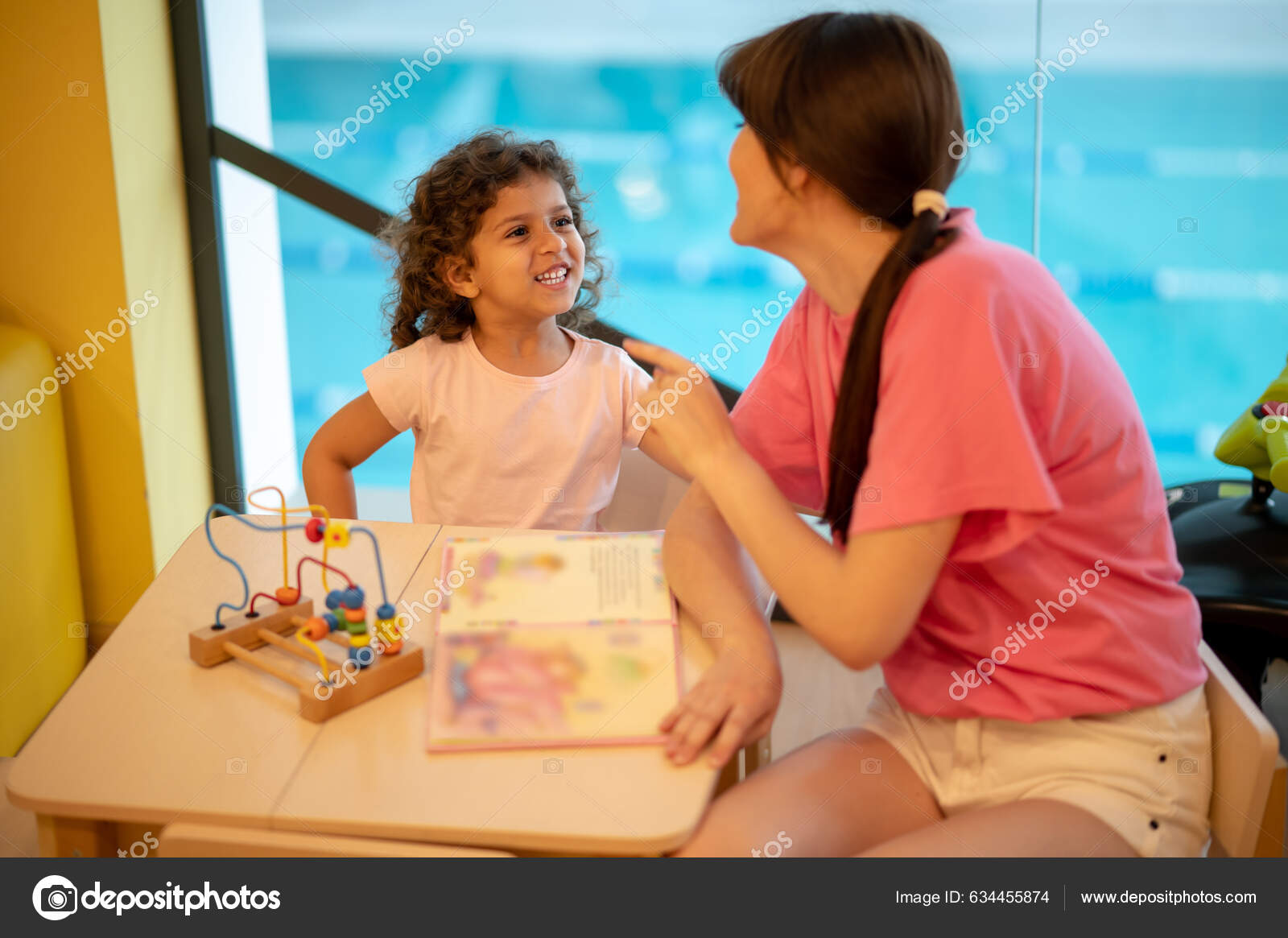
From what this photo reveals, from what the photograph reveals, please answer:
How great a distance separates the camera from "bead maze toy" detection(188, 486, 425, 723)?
3.79ft

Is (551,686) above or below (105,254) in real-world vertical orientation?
below

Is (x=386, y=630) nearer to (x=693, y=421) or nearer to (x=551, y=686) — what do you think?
(x=551, y=686)

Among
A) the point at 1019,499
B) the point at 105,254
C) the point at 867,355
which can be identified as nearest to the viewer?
the point at 1019,499

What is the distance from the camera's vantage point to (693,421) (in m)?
1.20

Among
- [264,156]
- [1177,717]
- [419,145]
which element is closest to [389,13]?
[419,145]

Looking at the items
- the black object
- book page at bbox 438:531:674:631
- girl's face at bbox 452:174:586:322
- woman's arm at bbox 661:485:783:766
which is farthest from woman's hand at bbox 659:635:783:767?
the black object

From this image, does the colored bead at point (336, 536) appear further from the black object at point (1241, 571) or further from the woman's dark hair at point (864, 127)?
the black object at point (1241, 571)

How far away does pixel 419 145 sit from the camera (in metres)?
3.09

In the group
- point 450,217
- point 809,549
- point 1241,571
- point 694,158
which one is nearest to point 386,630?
point 809,549

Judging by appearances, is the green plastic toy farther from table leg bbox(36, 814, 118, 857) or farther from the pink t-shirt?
table leg bbox(36, 814, 118, 857)

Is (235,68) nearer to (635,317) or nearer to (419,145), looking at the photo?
(419,145)

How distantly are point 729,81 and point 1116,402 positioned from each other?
54 cm

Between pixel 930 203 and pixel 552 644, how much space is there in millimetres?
611
